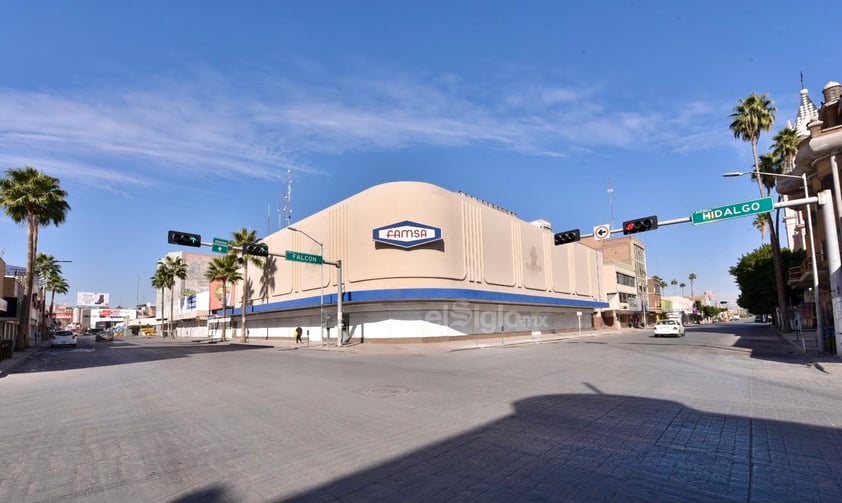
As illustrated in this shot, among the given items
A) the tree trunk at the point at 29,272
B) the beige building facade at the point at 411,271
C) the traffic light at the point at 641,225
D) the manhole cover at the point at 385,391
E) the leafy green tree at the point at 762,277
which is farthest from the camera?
the leafy green tree at the point at 762,277

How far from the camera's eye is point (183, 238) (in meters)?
23.8

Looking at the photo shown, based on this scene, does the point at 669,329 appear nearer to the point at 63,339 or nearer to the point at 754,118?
the point at 754,118

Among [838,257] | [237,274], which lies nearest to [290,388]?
[838,257]

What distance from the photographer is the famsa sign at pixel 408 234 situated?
117 ft

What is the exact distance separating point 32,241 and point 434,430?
130 feet

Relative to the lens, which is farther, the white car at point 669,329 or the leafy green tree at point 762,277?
the leafy green tree at point 762,277

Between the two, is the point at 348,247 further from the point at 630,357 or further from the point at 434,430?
the point at 434,430

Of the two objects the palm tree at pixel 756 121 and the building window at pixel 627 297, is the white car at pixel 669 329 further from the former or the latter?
the building window at pixel 627 297

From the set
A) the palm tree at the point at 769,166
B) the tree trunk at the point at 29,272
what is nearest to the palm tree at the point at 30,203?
the tree trunk at the point at 29,272

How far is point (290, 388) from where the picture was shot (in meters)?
12.4

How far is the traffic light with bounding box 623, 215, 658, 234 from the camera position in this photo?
2122 cm

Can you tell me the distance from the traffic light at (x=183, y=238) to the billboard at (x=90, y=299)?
143671 mm

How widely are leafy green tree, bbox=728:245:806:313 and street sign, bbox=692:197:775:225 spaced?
45.2 meters

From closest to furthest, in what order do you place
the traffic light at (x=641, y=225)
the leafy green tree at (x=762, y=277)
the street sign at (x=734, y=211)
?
the street sign at (x=734, y=211) → the traffic light at (x=641, y=225) → the leafy green tree at (x=762, y=277)
